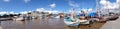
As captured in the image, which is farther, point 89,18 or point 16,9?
point 89,18

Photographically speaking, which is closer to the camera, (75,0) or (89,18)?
(75,0)

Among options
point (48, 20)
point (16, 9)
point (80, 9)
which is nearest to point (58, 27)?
point (48, 20)

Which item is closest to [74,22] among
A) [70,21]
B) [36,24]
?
[70,21]

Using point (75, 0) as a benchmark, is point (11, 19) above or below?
below

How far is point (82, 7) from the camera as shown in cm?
203

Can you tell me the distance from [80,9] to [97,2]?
6.3 inches

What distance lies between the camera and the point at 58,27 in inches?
80.4

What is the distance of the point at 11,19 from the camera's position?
6.33 feet

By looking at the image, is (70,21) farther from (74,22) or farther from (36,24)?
(36,24)

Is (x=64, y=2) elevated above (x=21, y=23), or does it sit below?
above

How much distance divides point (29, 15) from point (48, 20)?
0.17 meters

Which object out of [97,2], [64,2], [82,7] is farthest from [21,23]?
[97,2]

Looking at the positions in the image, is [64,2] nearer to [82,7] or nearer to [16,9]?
[82,7]

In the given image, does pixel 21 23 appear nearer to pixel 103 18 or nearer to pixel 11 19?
pixel 11 19
